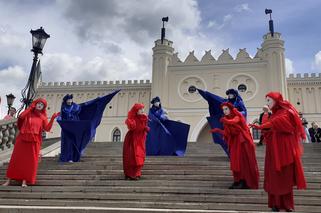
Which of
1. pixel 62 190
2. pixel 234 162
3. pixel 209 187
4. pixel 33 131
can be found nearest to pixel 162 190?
pixel 209 187

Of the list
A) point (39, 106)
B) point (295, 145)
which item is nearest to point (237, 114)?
point (295, 145)

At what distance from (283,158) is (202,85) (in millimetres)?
26429

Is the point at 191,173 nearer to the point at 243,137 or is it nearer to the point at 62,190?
the point at 243,137

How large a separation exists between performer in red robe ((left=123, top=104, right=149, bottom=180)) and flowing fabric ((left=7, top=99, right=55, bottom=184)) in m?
1.85

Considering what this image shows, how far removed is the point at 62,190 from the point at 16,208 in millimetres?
2086

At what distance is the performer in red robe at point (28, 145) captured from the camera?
769 centimetres

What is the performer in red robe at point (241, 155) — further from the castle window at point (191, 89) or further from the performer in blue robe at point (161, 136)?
the castle window at point (191, 89)

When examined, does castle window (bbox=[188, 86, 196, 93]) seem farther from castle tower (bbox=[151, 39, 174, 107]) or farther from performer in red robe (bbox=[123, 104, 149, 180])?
performer in red robe (bbox=[123, 104, 149, 180])

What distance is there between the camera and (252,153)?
6922 mm

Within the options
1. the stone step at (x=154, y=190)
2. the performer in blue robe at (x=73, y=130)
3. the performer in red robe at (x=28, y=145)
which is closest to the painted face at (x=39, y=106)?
the performer in red robe at (x=28, y=145)

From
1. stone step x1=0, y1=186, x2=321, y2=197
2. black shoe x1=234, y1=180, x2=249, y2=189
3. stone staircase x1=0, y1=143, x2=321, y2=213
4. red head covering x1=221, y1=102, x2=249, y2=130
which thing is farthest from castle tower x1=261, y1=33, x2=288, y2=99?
stone step x1=0, y1=186, x2=321, y2=197

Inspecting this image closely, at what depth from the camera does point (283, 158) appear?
5.43 meters

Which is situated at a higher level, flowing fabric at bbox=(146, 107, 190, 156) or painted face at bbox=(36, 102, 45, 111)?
painted face at bbox=(36, 102, 45, 111)

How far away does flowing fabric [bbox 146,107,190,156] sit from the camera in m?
11.2
